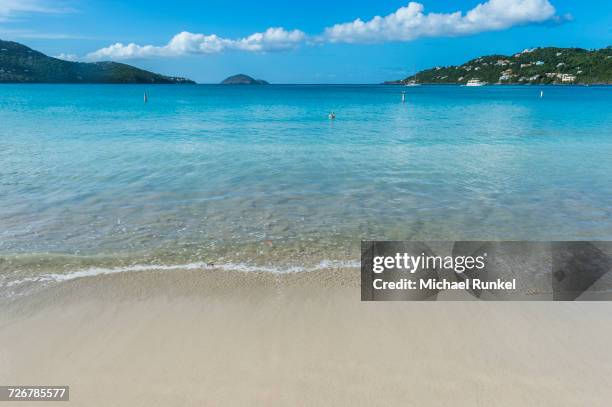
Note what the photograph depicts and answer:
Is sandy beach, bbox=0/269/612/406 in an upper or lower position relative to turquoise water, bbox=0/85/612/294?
lower

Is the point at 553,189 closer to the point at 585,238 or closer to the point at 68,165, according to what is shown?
the point at 585,238

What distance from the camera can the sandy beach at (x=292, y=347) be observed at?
4.57 metres

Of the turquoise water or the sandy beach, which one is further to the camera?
the turquoise water

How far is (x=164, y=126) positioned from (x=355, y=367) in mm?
33597

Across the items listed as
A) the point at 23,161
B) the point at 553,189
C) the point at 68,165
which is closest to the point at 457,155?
the point at 553,189

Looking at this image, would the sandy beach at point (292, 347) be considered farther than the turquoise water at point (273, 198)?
No

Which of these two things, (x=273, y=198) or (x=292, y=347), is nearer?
(x=292, y=347)

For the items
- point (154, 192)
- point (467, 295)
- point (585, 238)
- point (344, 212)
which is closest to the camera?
point (467, 295)

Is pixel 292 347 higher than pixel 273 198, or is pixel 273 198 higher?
pixel 273 198

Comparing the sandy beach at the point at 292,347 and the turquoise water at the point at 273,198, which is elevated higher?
the turquoise water at the point at 273,198

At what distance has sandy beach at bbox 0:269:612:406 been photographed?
4.57m

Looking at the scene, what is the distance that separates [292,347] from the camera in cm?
534

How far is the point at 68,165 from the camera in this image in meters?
17.5

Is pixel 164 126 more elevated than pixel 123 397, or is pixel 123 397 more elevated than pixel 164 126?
pixel 164 126
